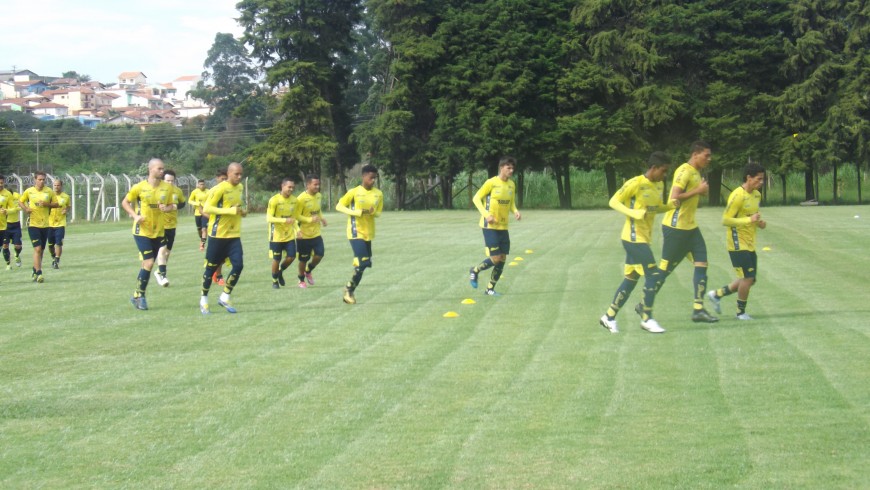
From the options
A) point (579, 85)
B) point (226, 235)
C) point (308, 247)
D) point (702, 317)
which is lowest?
point (702, 317)

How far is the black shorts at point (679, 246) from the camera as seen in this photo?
11750mm

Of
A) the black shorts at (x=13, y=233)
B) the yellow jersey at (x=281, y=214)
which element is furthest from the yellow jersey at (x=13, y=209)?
the yellow jersey at (x=281, y=214)

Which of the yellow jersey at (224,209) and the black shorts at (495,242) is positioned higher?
the yellow jersey at (224,209)

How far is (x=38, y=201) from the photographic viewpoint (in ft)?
64.7

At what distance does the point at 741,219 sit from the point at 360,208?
18.0 ft

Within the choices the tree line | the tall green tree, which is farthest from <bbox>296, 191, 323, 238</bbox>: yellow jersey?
the tall green tree

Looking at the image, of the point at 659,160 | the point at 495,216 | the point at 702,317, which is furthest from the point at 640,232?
the point at 495,216

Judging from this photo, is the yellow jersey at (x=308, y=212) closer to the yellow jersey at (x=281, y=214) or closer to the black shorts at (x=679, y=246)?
the yellow jersey at (x=281, y=214)

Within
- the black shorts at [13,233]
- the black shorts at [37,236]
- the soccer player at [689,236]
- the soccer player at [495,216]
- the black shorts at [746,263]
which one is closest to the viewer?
the soccer player at [689,236]

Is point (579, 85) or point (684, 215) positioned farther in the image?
point (579, 85)

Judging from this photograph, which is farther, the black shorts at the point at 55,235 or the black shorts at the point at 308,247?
the black shorts at the point at 55,235

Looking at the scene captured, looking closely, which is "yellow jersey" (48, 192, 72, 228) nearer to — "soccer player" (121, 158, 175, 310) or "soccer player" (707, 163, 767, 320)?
"soccer player" (121, 158, 175, 310)

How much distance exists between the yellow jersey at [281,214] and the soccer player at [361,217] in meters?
2.06

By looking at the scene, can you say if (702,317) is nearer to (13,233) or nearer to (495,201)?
(495,201)
